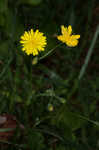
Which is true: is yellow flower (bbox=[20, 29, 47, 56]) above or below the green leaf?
above

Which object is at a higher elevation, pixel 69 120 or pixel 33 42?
pixel 33 42

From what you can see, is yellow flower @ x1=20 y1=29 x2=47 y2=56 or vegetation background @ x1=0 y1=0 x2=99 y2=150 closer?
yellow flower @ x1=20 y1=29 x2=47 y2=56

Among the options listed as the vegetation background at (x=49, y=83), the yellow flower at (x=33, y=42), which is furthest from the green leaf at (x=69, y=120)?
the yellow flower at (x=33, y=42)

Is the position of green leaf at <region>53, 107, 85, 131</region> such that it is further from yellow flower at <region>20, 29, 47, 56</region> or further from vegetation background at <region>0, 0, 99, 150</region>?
yellow flower at <region>20, 29, 47, 56</region>

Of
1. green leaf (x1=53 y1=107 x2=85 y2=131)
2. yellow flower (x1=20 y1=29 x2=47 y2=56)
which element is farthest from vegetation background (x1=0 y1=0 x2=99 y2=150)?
yellow flower (x1=20 y1=29 x2=47 y2=56)

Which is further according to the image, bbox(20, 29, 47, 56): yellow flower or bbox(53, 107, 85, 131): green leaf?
bbox(53, 107, 85, 131): green leaf

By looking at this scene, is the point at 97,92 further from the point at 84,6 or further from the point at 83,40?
the point at 84,6

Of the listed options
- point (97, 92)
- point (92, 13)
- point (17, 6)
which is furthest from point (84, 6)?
point (97, 92)

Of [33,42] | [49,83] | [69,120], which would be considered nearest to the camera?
[33,42]

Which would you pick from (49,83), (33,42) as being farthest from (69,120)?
(33,42)

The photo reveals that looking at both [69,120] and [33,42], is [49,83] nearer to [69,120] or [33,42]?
[69,120]
